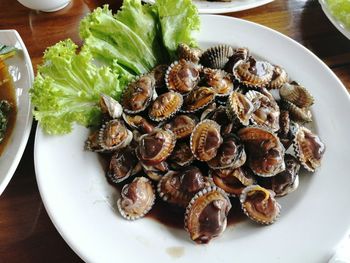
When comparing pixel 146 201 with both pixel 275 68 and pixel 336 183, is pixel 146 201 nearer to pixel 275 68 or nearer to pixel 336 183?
pixel 336 183

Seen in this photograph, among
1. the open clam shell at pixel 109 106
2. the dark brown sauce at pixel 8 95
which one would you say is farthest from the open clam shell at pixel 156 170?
the dark brown sauce at pixel 8 95

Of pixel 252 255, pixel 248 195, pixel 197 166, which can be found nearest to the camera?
pixel 252 255

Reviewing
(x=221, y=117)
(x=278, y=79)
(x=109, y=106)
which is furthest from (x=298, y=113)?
(x=109, y=106)

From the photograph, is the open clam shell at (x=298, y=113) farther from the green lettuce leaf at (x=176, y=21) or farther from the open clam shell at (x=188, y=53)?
the green lettuce leaf at (x=176, y=21)

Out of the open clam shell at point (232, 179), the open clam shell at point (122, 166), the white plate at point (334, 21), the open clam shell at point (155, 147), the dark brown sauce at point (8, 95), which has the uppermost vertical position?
the white plate at point (334, 21)

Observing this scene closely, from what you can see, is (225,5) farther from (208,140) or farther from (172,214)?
(172,214)

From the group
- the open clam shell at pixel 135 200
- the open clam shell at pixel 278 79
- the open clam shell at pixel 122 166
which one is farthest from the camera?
the open clam shell at pixel 278 79

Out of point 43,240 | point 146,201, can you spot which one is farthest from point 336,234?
point 43,240
